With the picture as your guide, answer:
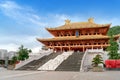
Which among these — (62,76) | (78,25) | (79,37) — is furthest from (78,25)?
(62,76)

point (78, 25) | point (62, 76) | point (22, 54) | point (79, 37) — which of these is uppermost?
point (78, 25)

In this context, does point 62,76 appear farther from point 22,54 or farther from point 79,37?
point 79,37

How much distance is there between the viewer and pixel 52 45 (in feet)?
148

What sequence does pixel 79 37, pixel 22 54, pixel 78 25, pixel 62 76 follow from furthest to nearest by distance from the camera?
pixel 78 25, pixel 79 37, pixel 22 54, pixel 62 76

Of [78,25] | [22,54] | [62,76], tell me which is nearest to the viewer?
[62,76]

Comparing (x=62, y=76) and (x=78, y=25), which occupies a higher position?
(x=78, y=25)

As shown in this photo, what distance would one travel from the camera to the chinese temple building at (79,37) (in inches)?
1666

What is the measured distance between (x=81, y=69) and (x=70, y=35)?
22769 mm

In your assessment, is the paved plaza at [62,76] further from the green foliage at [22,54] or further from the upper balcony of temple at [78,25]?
the upper balcony of temple at [78,25]

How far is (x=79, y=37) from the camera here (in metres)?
43.9

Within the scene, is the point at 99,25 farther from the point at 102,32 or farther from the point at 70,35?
the point at 70,35

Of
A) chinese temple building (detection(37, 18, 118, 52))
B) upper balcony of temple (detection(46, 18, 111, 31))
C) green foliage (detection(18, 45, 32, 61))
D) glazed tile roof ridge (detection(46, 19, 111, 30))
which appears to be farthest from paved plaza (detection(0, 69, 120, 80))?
upper balcony of temple (detection(46, 18, 111, 31))

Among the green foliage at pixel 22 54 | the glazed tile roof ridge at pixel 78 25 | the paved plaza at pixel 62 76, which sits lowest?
the paved plaza at pixel 62 76

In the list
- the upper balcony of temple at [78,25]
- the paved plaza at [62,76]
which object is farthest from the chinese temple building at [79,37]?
the paved plaza at [62,76]
